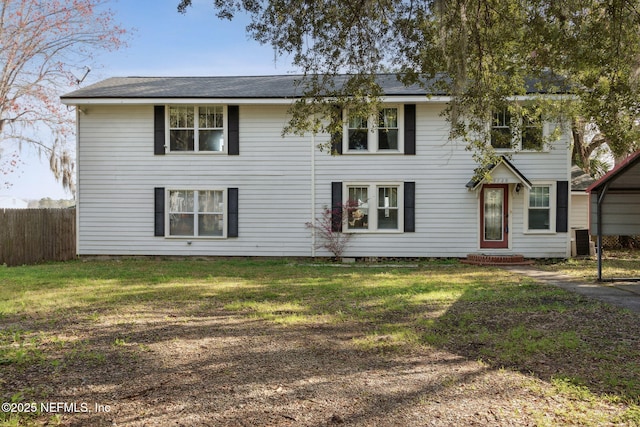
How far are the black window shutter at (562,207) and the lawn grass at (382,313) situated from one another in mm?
3791

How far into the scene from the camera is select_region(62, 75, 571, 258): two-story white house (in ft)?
44.0

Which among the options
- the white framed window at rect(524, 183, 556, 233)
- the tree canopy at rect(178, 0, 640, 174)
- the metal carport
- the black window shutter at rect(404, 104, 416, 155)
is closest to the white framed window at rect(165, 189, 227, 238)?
the black window shutter at rect(404, 104, 416, 155)

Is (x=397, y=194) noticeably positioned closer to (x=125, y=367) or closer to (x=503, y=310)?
(x=503, y=310)

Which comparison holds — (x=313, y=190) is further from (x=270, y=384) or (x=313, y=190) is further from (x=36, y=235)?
(x=270, y=384)

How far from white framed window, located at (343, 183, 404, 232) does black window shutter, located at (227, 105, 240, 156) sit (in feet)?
11.3

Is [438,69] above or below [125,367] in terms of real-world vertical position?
above

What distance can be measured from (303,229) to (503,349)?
373 inches

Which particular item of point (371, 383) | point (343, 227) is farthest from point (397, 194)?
point (371, 383)

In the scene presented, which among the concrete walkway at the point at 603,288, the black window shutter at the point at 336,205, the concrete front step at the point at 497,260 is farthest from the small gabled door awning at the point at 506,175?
the black window shutter at the point at 336,205

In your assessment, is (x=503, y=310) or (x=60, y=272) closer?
(x=503, y=310)

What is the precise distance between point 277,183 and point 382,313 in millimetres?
8025

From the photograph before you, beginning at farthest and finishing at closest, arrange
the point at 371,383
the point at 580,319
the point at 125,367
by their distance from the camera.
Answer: the point at 580,319 → the point at 125,367 → the point at 371,383

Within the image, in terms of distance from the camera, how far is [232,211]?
44.9 ft

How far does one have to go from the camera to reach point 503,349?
4.54 meters
